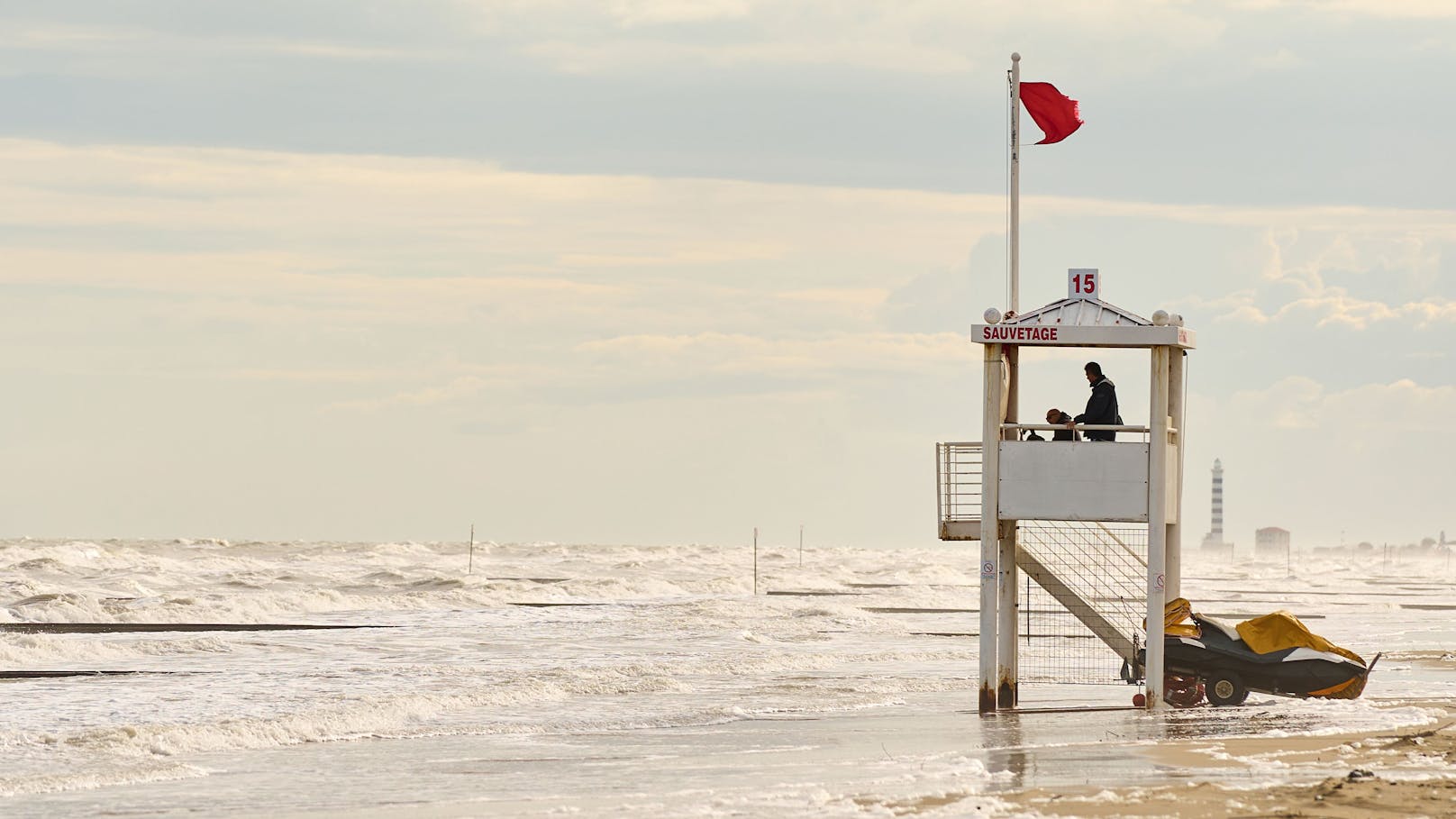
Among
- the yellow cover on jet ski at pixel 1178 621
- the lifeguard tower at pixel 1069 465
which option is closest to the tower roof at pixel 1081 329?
the lifeguard tower at pixel 1069 465

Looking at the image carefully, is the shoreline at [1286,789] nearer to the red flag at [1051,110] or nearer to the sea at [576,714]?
the sea at [576,714]

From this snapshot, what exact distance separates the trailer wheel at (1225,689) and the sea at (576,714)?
0.36m

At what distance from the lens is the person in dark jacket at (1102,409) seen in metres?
21.5

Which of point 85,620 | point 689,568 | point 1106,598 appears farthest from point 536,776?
point 689,568

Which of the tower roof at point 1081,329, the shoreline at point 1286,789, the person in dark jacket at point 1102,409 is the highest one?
the tower roof at point 1081,329

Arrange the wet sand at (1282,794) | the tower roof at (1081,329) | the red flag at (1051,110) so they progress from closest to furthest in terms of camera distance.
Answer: the wet sand at (1282,794) → the tower roof at (1081,329) → the red flag at (1051,110)

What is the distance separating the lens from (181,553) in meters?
118

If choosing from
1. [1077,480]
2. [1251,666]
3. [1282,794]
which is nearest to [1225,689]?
[1251,666]

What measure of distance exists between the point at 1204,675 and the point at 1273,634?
111 centimetres

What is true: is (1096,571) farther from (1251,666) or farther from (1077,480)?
(1077,480)

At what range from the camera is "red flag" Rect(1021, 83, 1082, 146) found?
22.4 metres

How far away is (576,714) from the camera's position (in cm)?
2353

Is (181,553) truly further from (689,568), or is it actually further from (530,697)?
(530,697)

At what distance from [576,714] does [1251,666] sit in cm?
953
